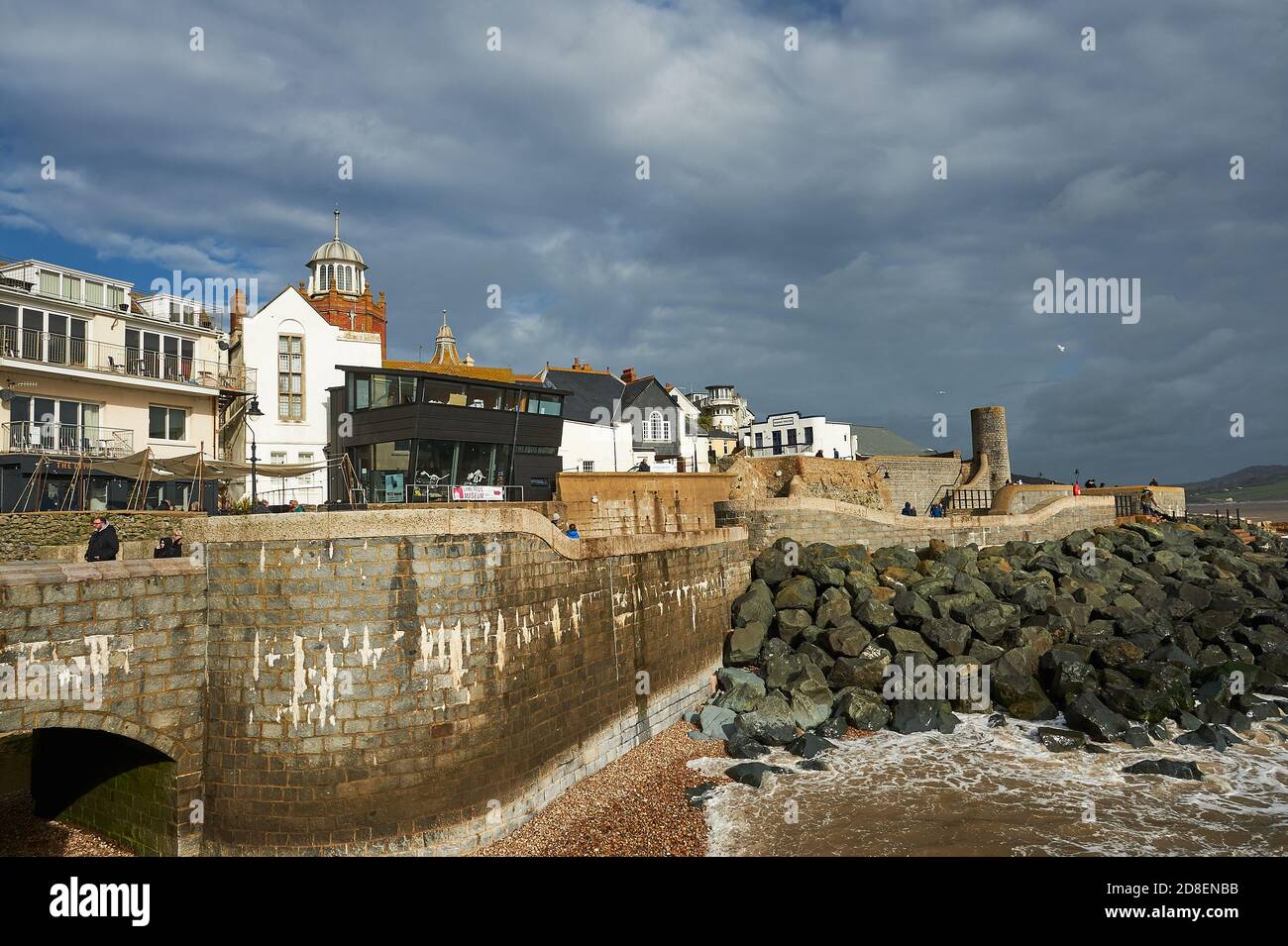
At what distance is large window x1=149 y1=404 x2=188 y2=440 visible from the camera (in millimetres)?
25422

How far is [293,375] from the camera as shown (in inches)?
1171

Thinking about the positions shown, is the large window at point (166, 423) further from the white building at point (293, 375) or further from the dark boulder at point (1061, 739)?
the dark boulder at point (1061, 739)

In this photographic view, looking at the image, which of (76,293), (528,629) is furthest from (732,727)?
(76,293)

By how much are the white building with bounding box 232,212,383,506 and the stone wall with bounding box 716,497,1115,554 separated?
1637 cm

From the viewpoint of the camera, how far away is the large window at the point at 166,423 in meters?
25.4

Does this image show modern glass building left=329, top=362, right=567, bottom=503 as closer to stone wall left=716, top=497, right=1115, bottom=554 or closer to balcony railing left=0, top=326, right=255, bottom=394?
balcony railing left=0, top=326, right=255, bottom=394

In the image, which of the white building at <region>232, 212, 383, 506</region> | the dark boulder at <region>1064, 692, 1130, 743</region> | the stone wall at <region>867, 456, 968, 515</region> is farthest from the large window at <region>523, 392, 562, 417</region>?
the dark boulder at <region>1064, 692, 1130, 743</region>

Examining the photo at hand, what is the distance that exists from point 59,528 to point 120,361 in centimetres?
991

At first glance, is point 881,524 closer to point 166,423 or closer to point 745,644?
point 745,644

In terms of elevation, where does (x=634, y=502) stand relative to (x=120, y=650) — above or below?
above

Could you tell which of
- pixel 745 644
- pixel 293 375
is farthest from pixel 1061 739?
pixel 293 375
